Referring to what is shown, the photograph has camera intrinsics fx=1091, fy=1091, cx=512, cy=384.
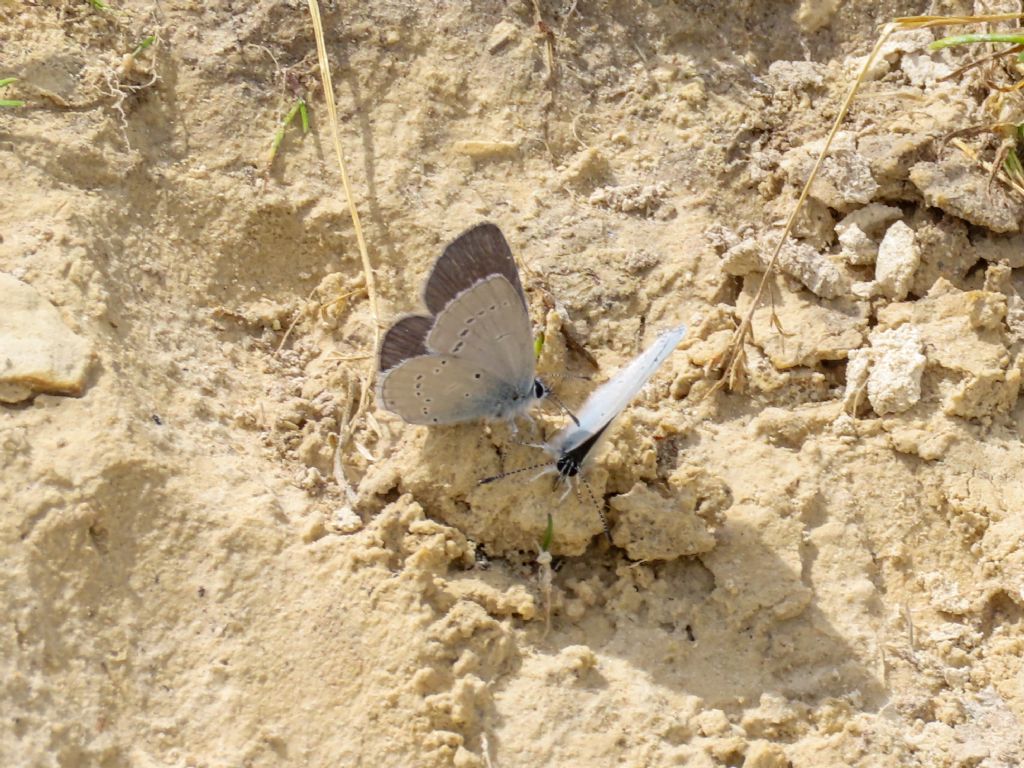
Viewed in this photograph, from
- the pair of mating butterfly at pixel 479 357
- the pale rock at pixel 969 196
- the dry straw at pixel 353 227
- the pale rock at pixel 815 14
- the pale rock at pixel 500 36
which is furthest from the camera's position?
the pale rock at pixel 815 14

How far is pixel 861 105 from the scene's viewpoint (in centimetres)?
407

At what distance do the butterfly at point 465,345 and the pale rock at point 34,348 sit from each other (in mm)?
821

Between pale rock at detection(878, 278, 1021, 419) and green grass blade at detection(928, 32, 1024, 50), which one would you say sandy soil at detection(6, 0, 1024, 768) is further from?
green grass blade at detection(928, 32, 1024, 50)

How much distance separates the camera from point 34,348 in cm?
291

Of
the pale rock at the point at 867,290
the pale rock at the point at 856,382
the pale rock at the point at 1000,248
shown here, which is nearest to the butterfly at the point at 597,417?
the pale rock at the point at 856,382

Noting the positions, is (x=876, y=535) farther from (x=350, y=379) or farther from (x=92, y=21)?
(x=92, y=21)

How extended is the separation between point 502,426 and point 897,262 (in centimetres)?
151

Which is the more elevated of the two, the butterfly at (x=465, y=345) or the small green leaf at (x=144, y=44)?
the small green leaf at (x=144, y=44)

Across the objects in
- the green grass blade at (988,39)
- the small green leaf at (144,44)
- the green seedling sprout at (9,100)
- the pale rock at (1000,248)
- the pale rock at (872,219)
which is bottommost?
the pale rock at (1000,248)

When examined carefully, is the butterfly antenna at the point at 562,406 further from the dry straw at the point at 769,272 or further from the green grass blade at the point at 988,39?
the green grass blade at the point at 988,39

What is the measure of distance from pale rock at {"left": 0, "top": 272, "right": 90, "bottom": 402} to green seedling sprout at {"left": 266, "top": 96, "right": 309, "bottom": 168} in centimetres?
101

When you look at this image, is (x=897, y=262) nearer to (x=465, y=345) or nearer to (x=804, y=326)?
(x=804, y=326)

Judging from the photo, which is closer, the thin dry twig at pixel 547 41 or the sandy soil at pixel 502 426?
the sandy soil at pixel 502 426

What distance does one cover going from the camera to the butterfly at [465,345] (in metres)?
2.96
